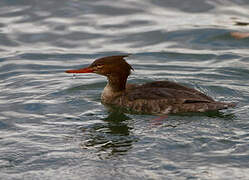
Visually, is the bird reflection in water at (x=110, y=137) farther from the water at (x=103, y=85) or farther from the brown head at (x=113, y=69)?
the brown head at (x=113, y=69)

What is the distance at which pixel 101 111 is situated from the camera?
359 inches

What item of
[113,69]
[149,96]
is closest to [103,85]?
[113,69]

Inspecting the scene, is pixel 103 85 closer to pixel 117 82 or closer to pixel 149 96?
pixel 117 82

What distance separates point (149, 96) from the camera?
9.04 metres

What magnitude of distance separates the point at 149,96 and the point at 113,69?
83 cm

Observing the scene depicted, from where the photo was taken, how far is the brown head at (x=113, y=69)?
370 inches

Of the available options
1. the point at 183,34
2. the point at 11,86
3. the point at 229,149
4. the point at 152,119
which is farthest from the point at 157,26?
the point at 229,149

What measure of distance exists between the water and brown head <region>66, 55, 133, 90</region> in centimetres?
50

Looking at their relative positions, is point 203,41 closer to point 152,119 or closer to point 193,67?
point 193,67

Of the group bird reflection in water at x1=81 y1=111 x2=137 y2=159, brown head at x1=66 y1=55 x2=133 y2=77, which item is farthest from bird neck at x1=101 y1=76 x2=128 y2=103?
bird reflection in water at x1=81 y1=111 x2=137 y2=159

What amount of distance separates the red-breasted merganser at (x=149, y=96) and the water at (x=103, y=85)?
19 centimetres

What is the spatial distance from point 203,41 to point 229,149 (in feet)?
20.1

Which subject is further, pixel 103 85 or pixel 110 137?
pixel 103 85

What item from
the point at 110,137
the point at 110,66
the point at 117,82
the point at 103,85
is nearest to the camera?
the point at 110,137
